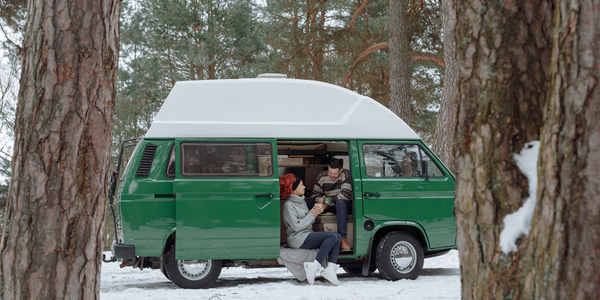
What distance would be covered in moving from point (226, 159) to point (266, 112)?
29.6 inches

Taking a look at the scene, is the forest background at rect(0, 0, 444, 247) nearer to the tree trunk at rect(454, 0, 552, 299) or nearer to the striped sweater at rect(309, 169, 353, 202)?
the striped sweater at rect(309, 169, 353, 202)

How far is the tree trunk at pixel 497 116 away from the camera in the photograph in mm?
2262

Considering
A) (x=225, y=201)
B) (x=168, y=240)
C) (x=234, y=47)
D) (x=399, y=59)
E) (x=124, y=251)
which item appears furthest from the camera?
(x=234, y=47)

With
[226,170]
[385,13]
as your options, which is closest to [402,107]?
[385,13]

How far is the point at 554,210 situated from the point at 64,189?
213 centimetres

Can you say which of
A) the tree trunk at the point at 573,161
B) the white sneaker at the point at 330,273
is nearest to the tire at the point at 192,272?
the white sneaker at the point at 330,273

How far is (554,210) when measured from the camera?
1.97 meters

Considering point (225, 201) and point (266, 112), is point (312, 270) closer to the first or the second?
point (225, 201)

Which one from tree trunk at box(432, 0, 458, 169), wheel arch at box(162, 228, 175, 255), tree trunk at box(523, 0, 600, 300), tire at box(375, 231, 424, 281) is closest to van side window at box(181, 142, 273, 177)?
wheel arch at box(162, 228, 175, 255)

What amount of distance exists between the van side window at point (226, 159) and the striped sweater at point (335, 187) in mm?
969

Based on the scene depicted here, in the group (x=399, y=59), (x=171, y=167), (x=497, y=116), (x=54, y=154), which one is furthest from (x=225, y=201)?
(x=399, y=59)

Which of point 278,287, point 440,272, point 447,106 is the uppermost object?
point 447,106

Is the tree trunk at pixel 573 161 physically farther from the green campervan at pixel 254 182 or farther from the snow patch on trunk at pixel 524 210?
the green campervan at pixel 254 182

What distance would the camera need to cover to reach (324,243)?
657cm
